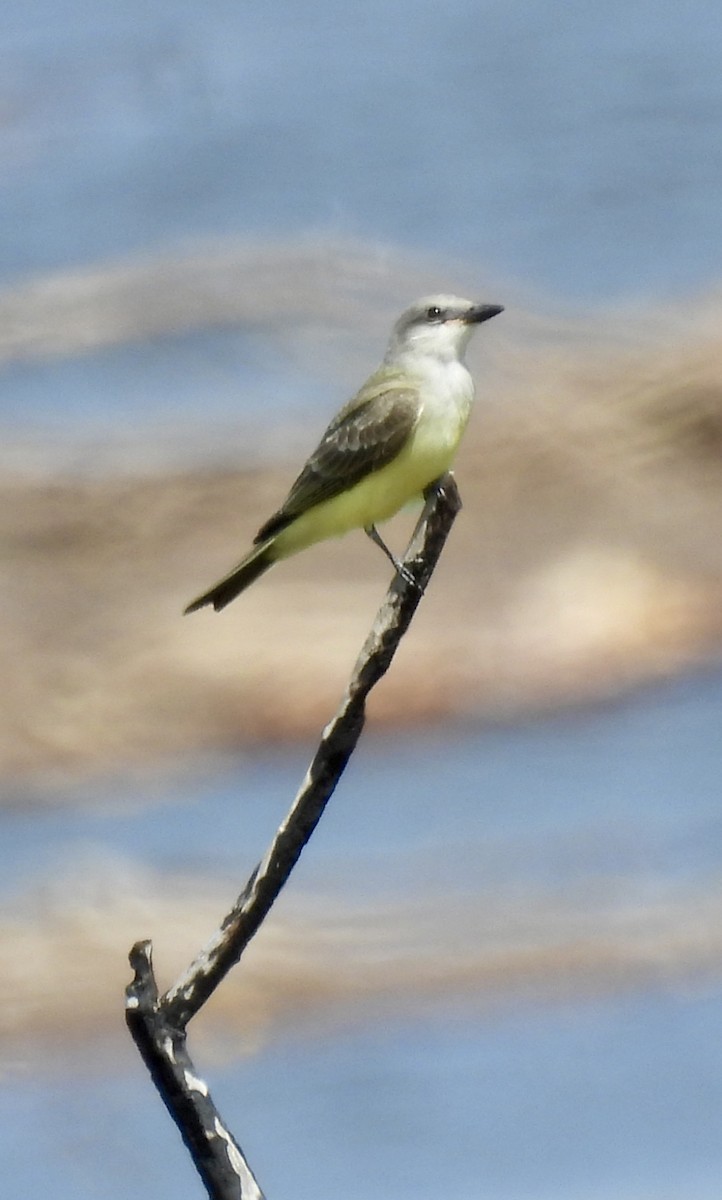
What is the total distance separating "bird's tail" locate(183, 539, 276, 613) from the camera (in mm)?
2166

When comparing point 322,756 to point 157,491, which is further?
point 157,491

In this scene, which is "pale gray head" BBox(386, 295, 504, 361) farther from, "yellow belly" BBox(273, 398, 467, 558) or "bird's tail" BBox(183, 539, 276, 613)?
"bird's tail" BBox(183, 539, 276, 613)

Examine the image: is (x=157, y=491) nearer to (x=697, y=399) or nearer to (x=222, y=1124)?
(x=697, y=399)

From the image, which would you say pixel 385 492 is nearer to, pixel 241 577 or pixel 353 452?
pixel 353 452

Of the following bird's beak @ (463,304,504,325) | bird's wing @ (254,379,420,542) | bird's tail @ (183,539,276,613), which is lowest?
bird's tail @ (183,539,276,613)

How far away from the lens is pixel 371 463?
229 cm

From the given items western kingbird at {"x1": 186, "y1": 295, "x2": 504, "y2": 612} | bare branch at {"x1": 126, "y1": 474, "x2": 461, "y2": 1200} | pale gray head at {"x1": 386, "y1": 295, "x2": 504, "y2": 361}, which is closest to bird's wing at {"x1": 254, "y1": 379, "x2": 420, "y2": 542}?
western kingbird at {"x1": 186, "y1": 295, "x2": 504, "y2": 612}

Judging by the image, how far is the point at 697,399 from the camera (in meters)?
4.48

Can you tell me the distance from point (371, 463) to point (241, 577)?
23cm

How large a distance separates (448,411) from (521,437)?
7.71 feet

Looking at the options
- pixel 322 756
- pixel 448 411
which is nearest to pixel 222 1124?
pixel 322 756

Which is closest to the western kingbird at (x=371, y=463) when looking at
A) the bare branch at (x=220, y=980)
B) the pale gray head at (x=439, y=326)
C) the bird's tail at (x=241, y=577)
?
the bird's tail at (x=241, y=577)

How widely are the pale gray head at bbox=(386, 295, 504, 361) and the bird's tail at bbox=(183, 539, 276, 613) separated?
0.43 metres

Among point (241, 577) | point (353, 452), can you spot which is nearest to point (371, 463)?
point (353, 452)
